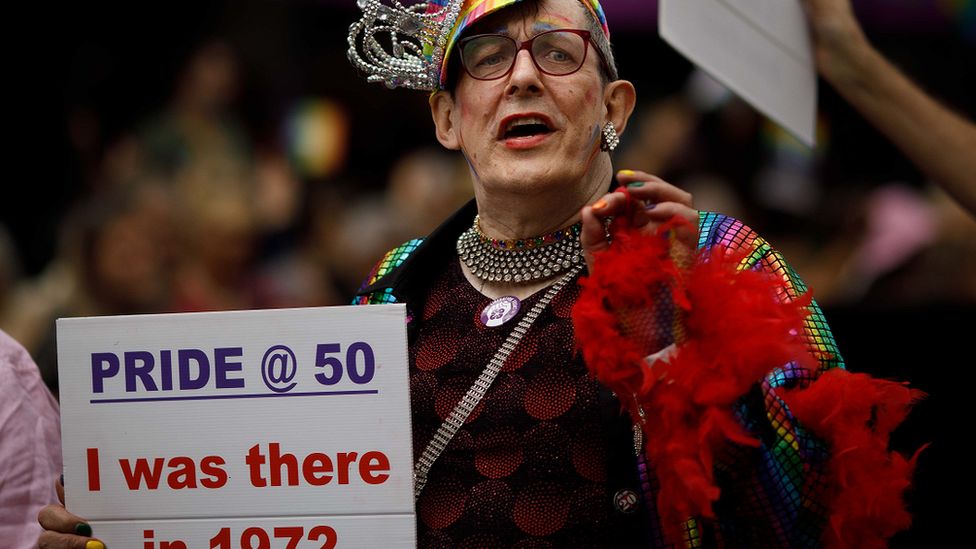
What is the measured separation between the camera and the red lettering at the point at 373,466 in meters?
2.37

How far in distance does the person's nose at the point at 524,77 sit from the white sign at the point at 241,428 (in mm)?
514

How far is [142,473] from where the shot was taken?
2.44 meters

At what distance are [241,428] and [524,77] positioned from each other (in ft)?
2.85

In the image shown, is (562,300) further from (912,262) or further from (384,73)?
(912,262)

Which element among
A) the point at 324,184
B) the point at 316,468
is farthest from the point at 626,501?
the point at 324,184

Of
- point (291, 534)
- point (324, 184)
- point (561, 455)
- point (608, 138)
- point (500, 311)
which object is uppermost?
point (324, 184)

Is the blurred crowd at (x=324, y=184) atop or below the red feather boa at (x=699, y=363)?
atop

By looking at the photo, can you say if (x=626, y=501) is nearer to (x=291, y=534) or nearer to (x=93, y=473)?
(x=291, y=534)

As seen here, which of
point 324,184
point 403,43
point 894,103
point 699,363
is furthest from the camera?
point 324,184

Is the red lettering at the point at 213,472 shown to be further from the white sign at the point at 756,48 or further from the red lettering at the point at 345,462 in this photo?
the white sign at the point at 756,48

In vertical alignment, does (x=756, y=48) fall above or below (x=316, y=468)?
above

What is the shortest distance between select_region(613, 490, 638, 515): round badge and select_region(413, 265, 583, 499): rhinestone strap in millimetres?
348

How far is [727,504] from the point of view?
2.29 meters

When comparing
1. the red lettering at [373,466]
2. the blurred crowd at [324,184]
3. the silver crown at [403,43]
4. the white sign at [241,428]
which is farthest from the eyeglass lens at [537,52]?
the blurred crowd at [324,184]
